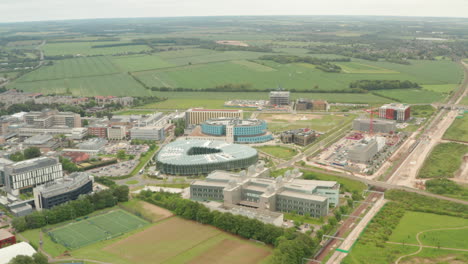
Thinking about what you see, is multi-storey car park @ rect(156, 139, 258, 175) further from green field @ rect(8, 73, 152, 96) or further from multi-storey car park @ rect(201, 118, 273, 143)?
green field @ rect(8, 73, 152, 96)

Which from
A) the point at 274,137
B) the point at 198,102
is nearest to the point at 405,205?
the point at 274,137

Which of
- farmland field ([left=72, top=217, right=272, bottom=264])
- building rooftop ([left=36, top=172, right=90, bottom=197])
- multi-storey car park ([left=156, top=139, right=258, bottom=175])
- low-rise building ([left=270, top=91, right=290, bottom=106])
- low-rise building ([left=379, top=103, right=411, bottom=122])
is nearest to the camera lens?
farmland field ([left=72, top=217, right=272, bottom=264])

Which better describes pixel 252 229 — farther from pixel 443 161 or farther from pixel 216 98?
pixel 216 98

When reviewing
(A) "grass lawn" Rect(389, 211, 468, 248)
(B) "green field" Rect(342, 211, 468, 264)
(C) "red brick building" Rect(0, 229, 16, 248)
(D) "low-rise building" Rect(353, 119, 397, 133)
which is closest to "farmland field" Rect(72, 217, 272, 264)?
(C) "red brick building" Rect(0, 229, 16, 248)

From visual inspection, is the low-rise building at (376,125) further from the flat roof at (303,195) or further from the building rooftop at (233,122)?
the flat roof at (303,195)

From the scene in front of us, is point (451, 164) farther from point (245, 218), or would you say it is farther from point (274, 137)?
point (245, 218)
